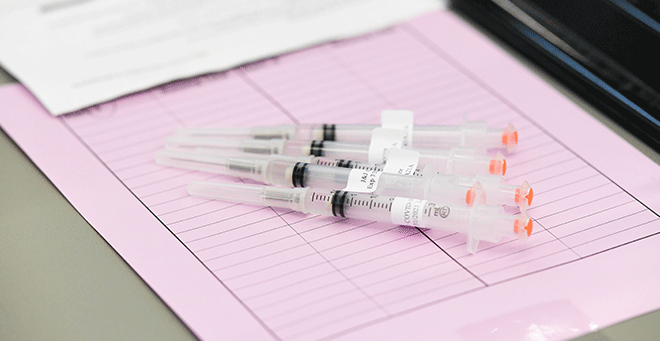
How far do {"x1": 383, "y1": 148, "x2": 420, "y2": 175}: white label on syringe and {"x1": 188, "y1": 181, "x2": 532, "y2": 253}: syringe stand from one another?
4cm

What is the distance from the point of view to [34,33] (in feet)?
3.61

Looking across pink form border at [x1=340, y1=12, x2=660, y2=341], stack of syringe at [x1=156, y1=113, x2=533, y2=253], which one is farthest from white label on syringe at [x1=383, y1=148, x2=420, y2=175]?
pink form border at [x1=340, y1=12, x2=660, y2=341]

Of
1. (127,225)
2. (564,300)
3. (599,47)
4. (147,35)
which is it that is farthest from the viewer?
(147,35)

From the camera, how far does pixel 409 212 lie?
76cm

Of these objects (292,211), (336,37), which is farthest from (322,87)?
(292,211)

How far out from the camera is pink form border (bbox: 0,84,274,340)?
0.70m

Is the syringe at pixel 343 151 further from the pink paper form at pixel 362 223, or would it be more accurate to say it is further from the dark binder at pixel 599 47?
the dark binder at pixel 599 47

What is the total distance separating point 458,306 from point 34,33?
786 mm

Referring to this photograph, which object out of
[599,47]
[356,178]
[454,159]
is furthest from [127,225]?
[599,47]

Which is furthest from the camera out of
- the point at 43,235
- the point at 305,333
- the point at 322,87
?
the point at 322,87

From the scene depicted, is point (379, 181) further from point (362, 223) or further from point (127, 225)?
point (127, 225)

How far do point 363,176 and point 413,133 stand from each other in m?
0.11

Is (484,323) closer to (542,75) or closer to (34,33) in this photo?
(542,75)

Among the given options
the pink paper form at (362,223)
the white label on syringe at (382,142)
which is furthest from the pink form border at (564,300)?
the white label on syringe at (382,142)
